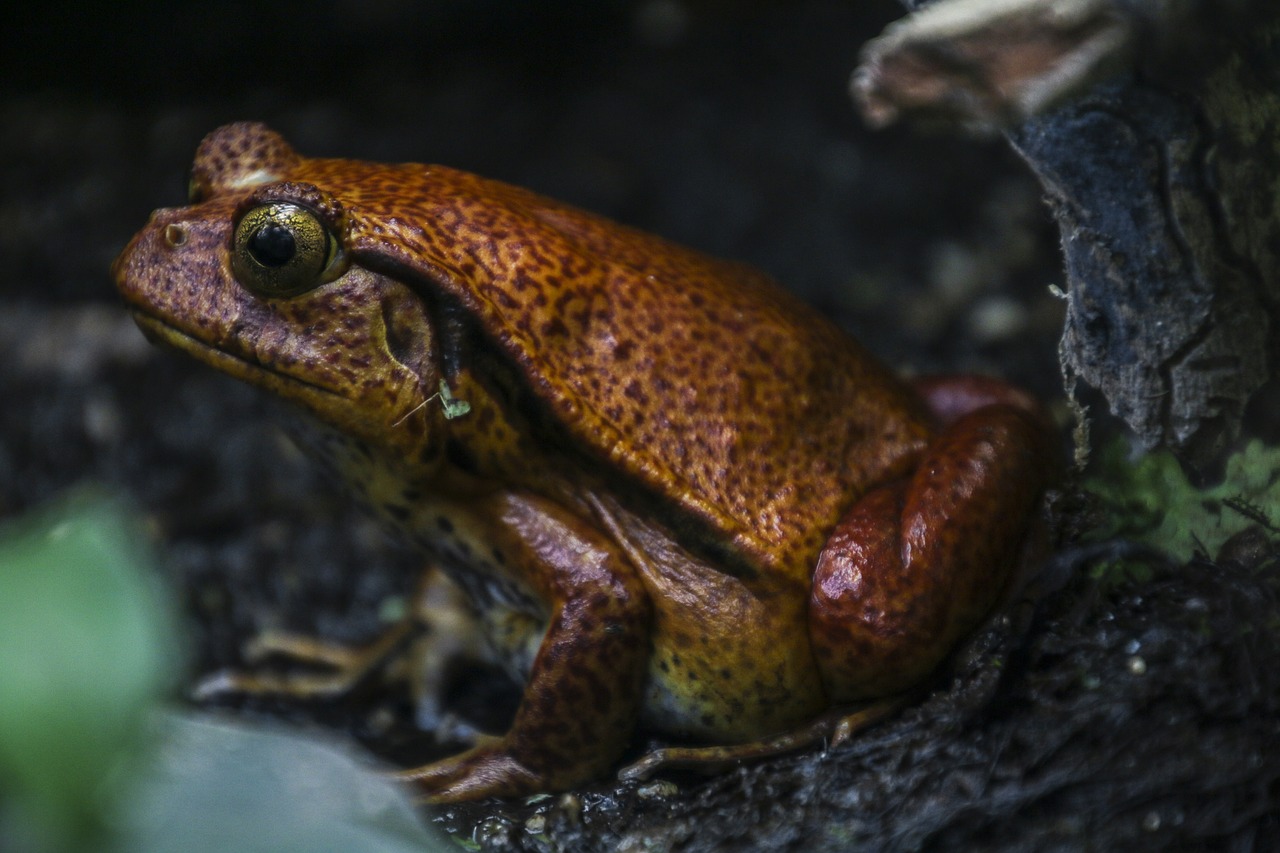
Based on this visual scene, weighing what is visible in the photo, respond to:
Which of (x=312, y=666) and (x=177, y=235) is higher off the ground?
(x=177, y=235)

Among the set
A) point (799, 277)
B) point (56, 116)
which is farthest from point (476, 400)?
point (56, 116)

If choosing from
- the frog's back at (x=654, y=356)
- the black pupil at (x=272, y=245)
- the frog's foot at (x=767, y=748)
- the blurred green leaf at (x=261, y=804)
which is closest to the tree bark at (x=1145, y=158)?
the frog's back at (x=654, y=356)

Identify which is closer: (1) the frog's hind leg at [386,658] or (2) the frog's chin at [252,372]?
(2) the frog's chin at [252,372]

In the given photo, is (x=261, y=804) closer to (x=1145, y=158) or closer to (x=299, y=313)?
(x=299, y=313)

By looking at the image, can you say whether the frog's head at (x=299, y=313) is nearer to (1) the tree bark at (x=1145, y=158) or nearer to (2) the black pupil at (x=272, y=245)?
(2) the black pupil at (x=272, y=245)

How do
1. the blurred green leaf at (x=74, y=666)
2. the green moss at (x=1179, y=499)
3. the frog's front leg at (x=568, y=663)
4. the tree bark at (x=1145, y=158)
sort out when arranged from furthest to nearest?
the frog's front leg at (x=568, y=663) < the green moss at (x=1179, y=499) < the tree bark at (x=1145, y=158) < the blurred green leaf at (x=74, y=666)

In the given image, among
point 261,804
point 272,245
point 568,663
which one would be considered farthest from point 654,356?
point 261,804

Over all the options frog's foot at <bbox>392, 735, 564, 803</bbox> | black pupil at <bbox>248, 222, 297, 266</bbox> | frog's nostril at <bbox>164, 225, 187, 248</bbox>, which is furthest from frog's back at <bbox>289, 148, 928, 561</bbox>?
frog's foot at <bbox>392, 735, 564, 803</bbox>
